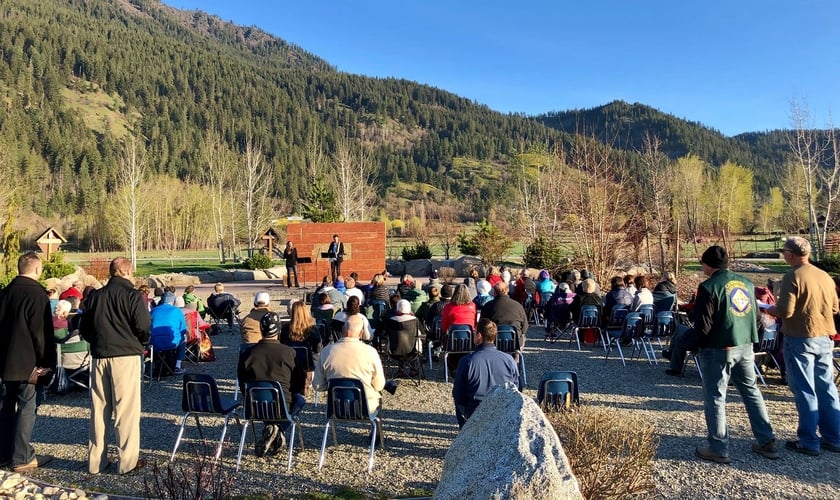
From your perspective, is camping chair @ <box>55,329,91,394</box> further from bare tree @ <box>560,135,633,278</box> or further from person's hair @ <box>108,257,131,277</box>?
bare tree @ <box>560,135,633,278</box>

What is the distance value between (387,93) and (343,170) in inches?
5631

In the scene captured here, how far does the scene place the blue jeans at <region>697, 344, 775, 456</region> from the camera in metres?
4.27

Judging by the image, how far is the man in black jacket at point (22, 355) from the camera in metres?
4.38

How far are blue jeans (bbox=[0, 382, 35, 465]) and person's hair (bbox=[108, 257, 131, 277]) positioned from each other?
1.16 m

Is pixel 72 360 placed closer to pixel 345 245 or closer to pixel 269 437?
pixel 269 437

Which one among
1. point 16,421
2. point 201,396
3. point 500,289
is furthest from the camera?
point 500,289

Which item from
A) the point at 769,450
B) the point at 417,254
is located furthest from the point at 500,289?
the point at 417,254

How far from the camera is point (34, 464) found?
4547mm

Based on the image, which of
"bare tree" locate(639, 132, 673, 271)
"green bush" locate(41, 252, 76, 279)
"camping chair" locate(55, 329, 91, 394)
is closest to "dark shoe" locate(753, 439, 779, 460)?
"camping chair" locate(55, 329, 91, 394)

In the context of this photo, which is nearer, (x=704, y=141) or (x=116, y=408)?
(x=116, y=408)

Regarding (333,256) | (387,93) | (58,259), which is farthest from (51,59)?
(333,256)

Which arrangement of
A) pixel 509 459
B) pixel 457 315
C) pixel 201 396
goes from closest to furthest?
pixel 509 459
pixel 201 396
pixel 457 315

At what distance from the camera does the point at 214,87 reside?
470 ft

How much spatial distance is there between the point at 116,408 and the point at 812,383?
18.8ft
